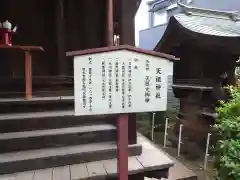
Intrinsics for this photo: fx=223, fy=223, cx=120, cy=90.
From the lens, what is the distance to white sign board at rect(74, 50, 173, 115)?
1735 millimetres

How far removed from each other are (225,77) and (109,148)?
400 cm

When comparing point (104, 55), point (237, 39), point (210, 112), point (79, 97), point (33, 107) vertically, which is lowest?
point (210, 112)

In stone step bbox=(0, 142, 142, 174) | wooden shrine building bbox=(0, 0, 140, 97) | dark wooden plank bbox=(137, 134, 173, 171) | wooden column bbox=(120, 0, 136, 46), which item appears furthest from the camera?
wooden shrine building bbox=(0, 0, 140, 97)

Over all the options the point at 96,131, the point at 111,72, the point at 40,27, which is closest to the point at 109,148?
the point at 96,131

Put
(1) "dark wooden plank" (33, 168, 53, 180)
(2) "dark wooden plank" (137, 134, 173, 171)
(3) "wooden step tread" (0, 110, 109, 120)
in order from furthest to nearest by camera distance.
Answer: (3) "wooden step tread" (0, 110, 109, 120), (2) "dark wooden plank" (137, 134, 173, 171), (1) "dark wooden plank" (33, 168, 53, 180)

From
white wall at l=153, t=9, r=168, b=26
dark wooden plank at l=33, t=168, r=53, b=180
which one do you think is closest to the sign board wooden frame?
dark wooden plank at l=33, t=168, r=53, b=180

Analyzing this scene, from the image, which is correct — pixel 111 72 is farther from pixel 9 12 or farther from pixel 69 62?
pixel 9 12

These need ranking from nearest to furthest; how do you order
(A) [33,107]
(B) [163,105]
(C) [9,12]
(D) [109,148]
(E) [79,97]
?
(E) [79,97] < (B) [163,105] < (D) [109,148] < (A) [33,107] < (C) [9,12]

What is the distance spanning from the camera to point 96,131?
9.33 feet

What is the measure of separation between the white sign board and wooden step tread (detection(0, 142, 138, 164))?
3.36ft

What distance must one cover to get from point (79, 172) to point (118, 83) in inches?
45.9

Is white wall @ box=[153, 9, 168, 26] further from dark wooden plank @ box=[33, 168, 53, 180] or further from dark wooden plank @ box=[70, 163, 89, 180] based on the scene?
dark wooden plank @ box=[33, 168, 53, 180]

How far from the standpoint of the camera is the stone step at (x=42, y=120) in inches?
107

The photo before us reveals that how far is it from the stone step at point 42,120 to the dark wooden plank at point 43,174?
60cm
